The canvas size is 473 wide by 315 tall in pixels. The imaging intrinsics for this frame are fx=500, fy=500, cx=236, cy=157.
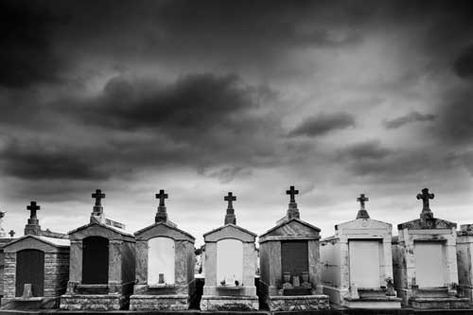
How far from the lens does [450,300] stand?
16.4 meters

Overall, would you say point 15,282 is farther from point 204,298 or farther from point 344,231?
point 344,231

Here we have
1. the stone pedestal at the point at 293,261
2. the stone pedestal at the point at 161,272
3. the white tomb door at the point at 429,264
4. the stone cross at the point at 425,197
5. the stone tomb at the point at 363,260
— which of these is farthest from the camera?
the stone cross at the point at 425,197

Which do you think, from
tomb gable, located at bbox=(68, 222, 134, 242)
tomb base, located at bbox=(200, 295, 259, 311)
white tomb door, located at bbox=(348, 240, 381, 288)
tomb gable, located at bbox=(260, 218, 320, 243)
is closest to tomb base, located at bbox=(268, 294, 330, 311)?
tomb base, located at bbox=(200, 295, 259, 311)

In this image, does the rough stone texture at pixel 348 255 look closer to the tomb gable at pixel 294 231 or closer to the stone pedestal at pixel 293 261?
the stone pedestal at pixel 293 261

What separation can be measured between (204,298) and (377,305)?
5627 millimetres

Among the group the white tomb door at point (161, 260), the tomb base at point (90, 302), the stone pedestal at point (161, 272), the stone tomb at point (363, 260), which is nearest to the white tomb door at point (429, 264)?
the stone tomb at point (363, 260)

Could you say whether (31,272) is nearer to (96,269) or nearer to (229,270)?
(96,269)

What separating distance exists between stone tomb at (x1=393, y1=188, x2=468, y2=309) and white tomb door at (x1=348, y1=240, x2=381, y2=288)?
3.23 feet

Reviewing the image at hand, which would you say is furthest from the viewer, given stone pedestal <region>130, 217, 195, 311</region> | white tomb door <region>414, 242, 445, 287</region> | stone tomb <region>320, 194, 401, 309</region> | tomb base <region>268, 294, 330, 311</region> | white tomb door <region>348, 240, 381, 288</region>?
white tomb door <region>414, 242, 445, 287</region>

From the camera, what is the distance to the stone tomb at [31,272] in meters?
16.6

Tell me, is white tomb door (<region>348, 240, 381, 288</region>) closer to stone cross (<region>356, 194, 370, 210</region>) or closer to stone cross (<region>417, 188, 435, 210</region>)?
stone cross (<region>356, 194, 370, 210</region>)

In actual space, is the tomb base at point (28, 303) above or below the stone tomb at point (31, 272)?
below

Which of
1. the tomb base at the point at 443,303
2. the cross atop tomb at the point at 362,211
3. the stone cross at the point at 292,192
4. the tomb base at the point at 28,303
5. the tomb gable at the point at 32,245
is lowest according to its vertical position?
the tomb base at the point at 443,303

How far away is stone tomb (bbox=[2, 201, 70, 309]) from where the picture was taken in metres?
16.6
